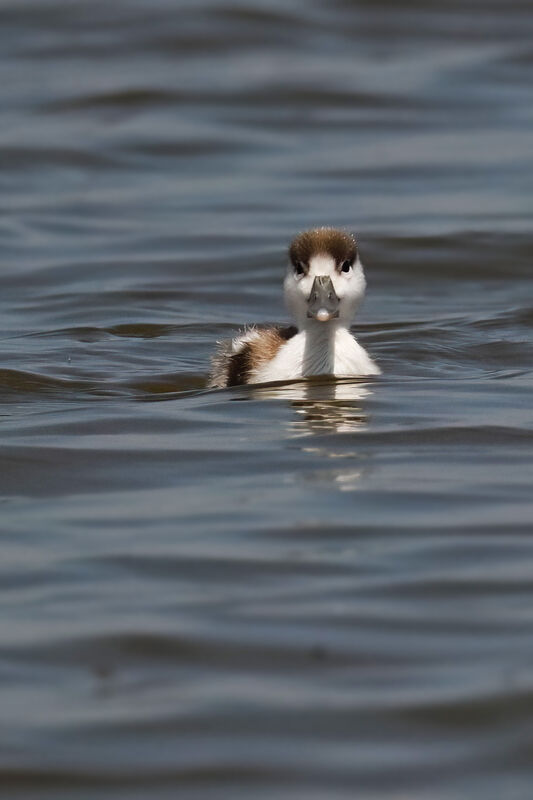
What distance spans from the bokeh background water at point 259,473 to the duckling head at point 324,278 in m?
0.43

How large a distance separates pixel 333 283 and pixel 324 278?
16 cm

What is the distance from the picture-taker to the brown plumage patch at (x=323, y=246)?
797 centimetres

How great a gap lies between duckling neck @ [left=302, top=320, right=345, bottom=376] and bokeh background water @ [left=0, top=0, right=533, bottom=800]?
0.15 meters

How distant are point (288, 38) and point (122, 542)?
16.2 m

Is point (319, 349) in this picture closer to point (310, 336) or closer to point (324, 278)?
point (310, 336)

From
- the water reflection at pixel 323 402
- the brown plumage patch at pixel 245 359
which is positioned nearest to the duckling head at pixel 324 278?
the brown plumage patch at pixel 245 359

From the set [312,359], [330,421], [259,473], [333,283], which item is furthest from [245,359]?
[259,473]

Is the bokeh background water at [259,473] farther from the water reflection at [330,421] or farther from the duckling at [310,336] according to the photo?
the duckling at [310,336]

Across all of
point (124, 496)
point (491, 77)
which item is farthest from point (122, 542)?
point (491, 77)

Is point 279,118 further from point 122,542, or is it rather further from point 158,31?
point 122,542

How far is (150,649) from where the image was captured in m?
4.32

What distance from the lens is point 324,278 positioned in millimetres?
A: 7773

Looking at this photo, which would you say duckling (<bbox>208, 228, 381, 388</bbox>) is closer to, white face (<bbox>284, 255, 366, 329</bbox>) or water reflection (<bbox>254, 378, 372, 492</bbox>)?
white face (<bbox>284, 255, 366, 329</bbox>)

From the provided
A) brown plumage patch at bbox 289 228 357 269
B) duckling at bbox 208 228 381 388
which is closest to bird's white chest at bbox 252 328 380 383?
duckling at bbox 208 228 381 388
